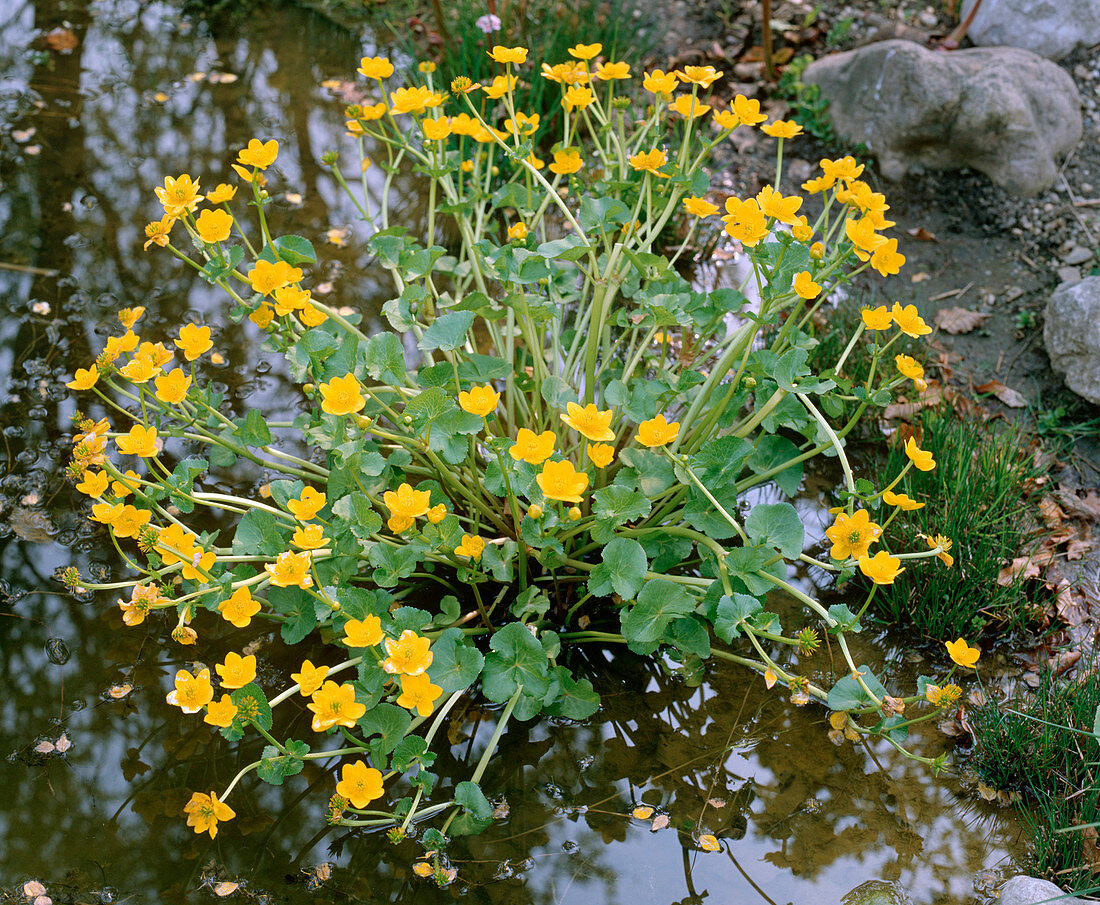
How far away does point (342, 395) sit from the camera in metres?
1.69

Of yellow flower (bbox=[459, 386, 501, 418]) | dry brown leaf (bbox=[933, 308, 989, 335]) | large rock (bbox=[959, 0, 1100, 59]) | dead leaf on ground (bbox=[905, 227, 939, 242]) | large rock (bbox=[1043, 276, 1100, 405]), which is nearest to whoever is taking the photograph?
yellow flower (bbox=[459, 386, 501, 418])

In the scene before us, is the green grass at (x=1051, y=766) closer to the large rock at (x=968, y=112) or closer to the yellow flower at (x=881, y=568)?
the yellow flower at (x=881, y=568)

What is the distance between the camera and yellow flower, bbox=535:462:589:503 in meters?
1.65

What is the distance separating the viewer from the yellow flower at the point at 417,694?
1572mm

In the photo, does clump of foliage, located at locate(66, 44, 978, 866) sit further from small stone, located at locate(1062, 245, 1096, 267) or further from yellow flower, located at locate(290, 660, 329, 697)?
small stone, located at locate(1062, 245, 1096, 267)

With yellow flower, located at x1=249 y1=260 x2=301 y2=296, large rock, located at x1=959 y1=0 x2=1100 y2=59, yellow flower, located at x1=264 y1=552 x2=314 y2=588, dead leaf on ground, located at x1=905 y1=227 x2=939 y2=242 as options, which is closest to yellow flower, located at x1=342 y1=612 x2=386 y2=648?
yellow flower, located at x1=264 y1=552 x2=314 y2=588

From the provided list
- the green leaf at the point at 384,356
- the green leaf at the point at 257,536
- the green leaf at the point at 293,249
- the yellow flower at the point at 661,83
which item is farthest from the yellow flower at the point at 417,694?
the yellow flower at the point at 661,83

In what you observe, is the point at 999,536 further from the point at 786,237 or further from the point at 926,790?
the point at 786,237

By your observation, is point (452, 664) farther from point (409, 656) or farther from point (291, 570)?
point (291, 570)

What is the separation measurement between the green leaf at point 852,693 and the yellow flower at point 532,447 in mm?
757

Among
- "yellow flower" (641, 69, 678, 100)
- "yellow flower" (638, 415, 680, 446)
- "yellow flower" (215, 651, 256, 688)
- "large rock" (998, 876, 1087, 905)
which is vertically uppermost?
"yellow flower" (641, 69, 678, 100)

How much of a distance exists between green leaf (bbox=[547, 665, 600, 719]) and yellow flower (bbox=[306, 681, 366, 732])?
533 millimetres

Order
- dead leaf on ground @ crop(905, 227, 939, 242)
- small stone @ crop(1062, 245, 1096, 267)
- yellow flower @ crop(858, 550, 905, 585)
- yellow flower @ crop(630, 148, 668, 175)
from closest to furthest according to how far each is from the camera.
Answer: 1. yellow flower @ crop(858, 550, 905, 585)
2. yellow flower @ crop(630, 148, 668, 175)
3. small stone @ crop(1062, 245, 1096, 267)
4. dead leaf on ground @ crop(905, 227, 939, 242)

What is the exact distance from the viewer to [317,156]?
3795 millimetres
